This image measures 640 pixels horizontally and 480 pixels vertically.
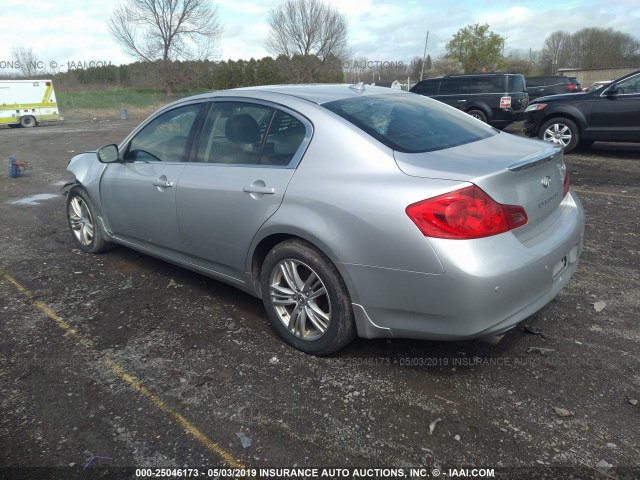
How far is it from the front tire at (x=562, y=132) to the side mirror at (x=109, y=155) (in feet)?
29.1

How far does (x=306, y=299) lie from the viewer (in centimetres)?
299

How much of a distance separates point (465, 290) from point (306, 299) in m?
1.02

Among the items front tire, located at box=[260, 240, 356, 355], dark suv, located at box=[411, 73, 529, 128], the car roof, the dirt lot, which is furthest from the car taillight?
dark suv, located at box=[411, 73, 529, 128]

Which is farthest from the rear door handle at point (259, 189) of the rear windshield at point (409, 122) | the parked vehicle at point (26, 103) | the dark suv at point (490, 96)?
the parked vehicle at point (26, 103)

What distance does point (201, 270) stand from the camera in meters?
3.74

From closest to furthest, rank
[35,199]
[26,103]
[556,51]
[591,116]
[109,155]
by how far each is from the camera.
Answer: [109,155] < [35,199] < [591,116] < [26,103] < [556,51]

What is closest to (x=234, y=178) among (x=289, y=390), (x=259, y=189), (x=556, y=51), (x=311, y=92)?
(x=259, y=189)

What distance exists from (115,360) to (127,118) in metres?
34.5

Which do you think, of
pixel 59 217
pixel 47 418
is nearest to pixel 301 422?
pixel 47 418

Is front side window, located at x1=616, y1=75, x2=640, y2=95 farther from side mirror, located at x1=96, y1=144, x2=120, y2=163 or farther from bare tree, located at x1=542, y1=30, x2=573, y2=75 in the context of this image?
bare tree, located at x1=542, y1=30, x2=573, y2=75

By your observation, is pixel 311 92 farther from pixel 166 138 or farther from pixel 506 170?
pixel 506 170

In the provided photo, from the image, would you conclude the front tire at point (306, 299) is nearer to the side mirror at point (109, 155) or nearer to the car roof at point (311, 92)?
the car roof at point (311, 92)

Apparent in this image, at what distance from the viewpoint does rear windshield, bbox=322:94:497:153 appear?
2.90 meters

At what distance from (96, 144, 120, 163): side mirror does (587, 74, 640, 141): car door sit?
9245mm
